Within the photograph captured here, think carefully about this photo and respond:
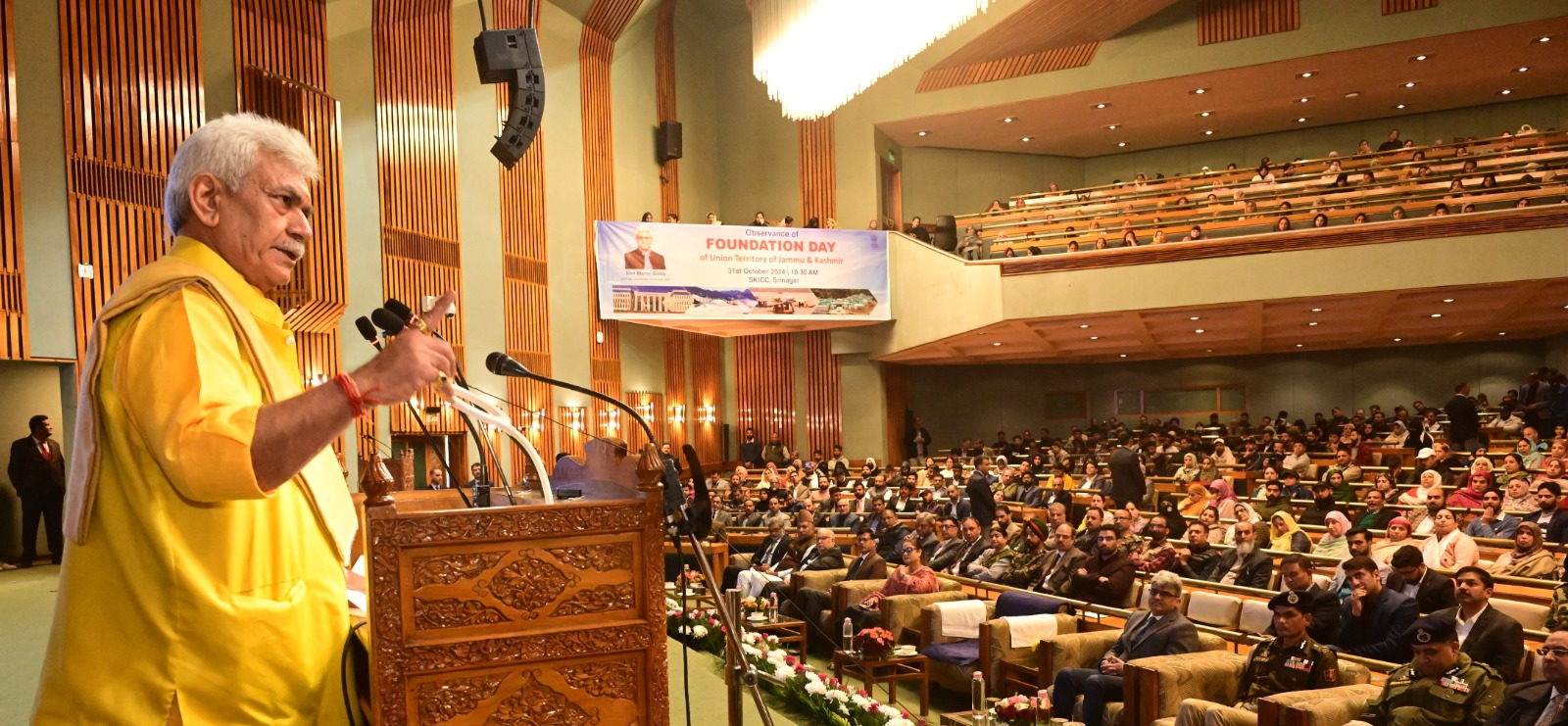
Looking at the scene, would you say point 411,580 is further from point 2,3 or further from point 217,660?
point 2,3

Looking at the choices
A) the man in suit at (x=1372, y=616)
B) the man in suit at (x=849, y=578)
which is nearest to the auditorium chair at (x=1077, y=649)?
the man in suit at (x=1372, y=616)

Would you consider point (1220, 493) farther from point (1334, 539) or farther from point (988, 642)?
point (988, 642)

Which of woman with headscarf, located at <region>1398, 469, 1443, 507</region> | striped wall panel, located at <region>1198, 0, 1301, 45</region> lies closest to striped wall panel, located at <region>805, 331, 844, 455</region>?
striped wall panel, located at <region>1198, 0, 1301, 45</region>

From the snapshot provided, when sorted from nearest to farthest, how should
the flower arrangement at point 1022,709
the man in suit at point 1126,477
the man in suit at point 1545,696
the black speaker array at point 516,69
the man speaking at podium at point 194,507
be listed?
the man speaking at podium at point 194,507
the man in suit at point 1545,696
the flower arrangement at point 1022,709
the black speaker array at point 516,69
the man in suit at point 1126,477

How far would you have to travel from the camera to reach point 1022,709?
4945mm

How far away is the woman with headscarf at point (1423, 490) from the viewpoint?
9.58 metres

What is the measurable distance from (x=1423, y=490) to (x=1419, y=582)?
4508 mm

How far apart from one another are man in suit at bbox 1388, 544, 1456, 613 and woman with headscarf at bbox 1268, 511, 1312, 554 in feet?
6.84

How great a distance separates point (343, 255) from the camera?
11.5 m

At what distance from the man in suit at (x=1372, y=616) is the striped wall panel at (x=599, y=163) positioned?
11950mm

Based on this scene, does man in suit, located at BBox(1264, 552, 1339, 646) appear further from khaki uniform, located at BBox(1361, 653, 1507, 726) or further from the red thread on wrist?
the red thread on wrist

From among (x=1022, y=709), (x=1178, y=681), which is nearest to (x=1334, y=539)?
(x=1178, y=681)

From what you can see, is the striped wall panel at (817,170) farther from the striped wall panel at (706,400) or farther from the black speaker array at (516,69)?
the black speaker array at (516,69)

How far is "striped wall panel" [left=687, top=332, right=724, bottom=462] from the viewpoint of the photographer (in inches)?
756
